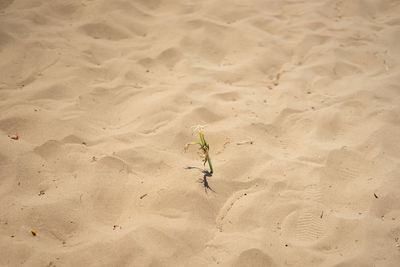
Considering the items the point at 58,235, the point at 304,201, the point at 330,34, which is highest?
the point at 330,34

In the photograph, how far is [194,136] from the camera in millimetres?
2211

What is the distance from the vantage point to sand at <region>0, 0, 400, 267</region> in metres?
1.66

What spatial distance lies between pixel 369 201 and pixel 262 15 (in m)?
2.40

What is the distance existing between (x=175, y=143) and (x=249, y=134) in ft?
1.71

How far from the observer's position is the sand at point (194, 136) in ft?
5.43

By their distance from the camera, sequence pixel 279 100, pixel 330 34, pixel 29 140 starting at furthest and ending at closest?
pixel 330 34 < pixel 279 100 < pixel 29 140

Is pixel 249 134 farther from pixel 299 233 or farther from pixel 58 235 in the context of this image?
pixel 58 235

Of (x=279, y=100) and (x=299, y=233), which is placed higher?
(x=279, y=100)

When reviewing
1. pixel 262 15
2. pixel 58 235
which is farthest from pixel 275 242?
pixel 262 15

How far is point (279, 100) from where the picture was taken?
254 cm

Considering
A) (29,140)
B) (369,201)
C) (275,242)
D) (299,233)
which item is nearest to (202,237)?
(275,242)

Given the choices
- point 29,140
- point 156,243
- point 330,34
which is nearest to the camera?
point 156,243

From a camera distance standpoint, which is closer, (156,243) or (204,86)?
(156,243)

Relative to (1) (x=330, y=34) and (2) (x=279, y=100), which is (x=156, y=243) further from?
(1) (x=330, y=34)
